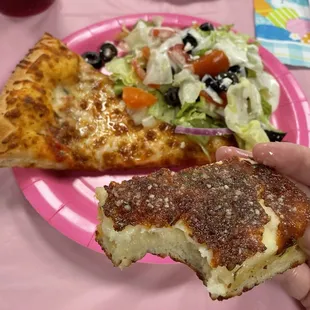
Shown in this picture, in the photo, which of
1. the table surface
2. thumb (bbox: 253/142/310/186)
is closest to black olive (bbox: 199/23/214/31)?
thumb (bbox: 253/142/310/186)

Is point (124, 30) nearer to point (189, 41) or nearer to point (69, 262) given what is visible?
point (189, 41)

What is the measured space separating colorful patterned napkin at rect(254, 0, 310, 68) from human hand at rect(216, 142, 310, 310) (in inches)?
Answer: 56.0

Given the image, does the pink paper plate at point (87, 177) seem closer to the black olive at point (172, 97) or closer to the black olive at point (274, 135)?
the black olive at point (274, 135)

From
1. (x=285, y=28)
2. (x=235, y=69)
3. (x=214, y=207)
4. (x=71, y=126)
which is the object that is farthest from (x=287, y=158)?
(x=285, y=28)

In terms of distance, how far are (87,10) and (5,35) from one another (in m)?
0.61

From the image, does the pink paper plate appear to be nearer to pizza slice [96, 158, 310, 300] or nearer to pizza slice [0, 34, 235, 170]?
pizza slice [0, 34, 235, 170]

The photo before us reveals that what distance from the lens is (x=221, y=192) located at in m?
1.34

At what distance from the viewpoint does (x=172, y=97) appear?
2.45 meters

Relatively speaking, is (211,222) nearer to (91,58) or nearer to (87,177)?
(87,177)

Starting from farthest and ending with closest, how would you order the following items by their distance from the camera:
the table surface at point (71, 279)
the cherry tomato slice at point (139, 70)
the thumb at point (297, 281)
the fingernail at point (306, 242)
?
1. the cherry tomato slice at point (139, 70)
2. the table surface at point (71, 279)
3. the thumb at point (297, 281)
4. the fingernail at point (306, 242)

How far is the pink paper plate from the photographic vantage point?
76.2 inches

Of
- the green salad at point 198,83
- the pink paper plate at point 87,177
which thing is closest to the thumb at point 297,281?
the pink paper plate at point 87,177

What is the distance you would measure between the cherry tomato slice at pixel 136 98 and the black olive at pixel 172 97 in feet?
0.28

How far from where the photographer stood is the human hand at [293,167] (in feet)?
5.14
